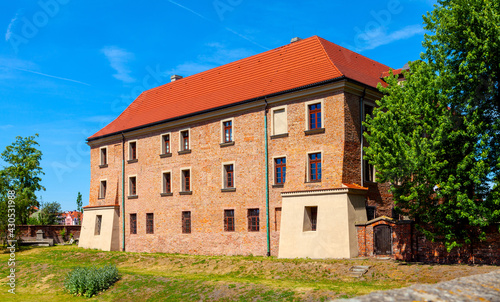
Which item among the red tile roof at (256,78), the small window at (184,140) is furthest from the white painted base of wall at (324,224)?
the small window at (184,140)

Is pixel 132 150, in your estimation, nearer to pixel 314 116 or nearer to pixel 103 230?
pixel 103 230

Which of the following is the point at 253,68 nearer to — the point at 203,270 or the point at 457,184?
the point at 203,270

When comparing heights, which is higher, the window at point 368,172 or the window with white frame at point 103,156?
the window with white frame at point 103,156

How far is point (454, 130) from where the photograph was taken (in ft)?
69.5

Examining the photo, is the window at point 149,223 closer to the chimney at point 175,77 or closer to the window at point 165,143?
the window at point 165,143

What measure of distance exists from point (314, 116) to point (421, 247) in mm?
9051

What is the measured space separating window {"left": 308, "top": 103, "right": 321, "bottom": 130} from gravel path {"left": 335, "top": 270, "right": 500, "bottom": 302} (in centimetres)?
1786

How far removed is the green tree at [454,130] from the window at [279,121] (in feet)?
24.6

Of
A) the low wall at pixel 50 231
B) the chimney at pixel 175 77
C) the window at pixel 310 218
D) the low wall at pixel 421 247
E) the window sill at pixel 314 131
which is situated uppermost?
the chimney at pixel 175 77

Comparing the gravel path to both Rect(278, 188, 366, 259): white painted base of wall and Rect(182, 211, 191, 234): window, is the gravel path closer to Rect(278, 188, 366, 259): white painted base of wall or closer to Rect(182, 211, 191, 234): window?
Rect(278, 188, 366, 259): white painted base of wall

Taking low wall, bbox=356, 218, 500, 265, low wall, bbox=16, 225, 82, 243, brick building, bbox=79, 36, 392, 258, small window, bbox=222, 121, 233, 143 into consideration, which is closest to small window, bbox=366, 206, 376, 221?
brick building, bbox=79, 36, 392, 258

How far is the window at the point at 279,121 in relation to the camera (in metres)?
28.9

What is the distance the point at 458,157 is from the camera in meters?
21.3

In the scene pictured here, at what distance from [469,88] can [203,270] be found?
609 inches
